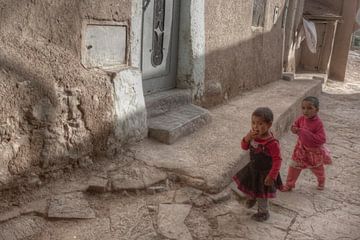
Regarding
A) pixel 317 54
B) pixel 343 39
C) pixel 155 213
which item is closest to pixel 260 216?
pixel 155 213

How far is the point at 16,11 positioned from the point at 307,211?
2.36 meters

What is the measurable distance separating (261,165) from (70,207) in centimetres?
123

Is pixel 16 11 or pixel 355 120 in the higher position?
pixel 16 11

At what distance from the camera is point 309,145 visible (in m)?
3.20

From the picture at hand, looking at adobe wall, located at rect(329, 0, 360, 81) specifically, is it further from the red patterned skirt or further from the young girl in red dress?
the young girl in red dress

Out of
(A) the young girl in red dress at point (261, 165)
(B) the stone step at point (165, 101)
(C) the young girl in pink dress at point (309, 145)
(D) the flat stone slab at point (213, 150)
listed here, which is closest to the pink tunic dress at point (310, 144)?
(C) the young girl in pink dress at point (309, 145)

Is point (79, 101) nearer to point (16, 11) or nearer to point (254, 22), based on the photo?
point (16, 11)

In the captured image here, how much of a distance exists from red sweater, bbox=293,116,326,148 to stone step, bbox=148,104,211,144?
97 cm

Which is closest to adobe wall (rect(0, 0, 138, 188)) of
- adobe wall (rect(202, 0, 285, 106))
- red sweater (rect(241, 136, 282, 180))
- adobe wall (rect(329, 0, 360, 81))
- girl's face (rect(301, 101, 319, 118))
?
red sweater (rect(241, 136, 282, 180))

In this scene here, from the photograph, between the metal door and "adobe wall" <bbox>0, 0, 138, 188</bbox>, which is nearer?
"adobe wall" <bbox>0, 0, 138, 188</bbox>

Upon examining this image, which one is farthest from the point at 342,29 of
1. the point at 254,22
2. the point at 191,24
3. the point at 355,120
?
the point at 191,24

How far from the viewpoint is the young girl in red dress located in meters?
2.43

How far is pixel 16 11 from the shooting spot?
85.4 inches

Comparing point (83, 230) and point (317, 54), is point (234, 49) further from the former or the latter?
point (317, 54)
